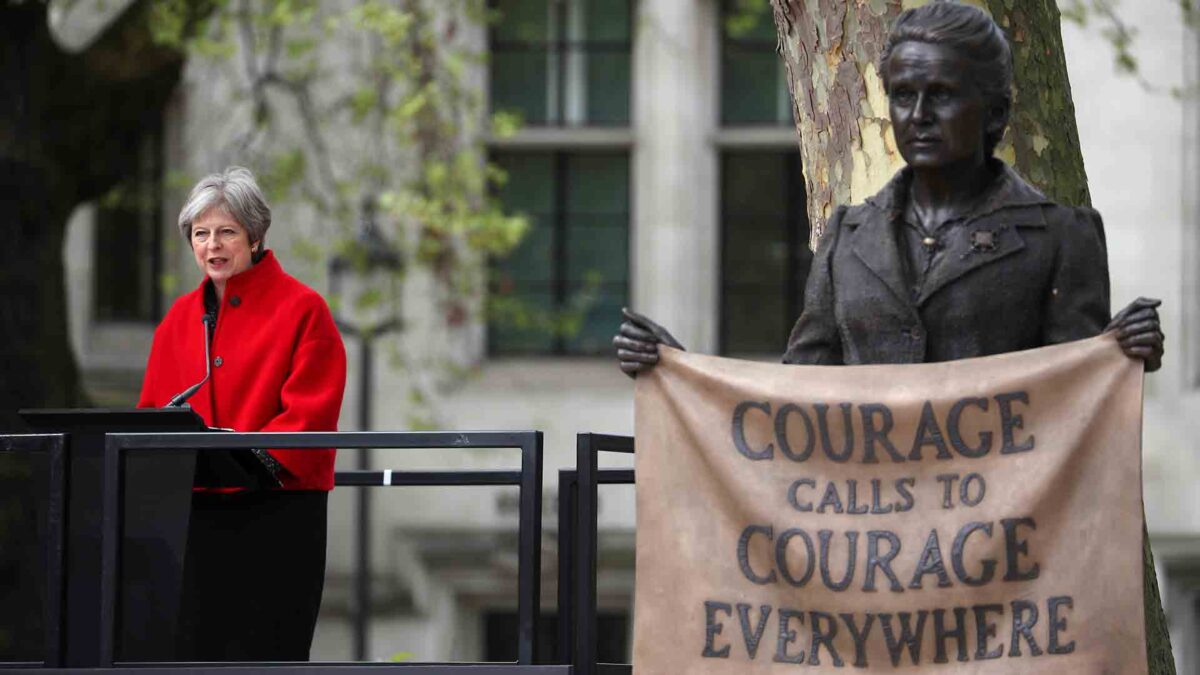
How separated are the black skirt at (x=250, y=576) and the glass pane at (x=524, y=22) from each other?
1038 centimetres

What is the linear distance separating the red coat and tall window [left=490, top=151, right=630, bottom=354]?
33.2 ft

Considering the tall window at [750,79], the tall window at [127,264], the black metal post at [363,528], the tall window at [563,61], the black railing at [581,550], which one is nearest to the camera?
the black railing at [581,550]

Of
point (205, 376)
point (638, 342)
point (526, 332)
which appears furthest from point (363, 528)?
point (638, 342)

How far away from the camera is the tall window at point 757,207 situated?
1700 centimetres

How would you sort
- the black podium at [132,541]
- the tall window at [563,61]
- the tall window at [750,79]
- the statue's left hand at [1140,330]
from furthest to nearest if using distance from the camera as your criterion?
1. the tall window at [563,61]
2. the tall window at [750,79]
3. the black podium at [132,541]
4. the statue's left hand at [1140,330]

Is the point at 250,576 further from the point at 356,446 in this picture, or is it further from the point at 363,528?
the point at 363,528

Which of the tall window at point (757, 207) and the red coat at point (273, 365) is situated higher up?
the tall window at point (757, 207)

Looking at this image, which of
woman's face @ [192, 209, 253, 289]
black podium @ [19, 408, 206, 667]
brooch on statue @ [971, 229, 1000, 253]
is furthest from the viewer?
woman's face @ [192, 209, 253, 289]

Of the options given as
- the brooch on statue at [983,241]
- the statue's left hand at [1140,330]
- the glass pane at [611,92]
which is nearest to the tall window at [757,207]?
the glass pane at [611,92]

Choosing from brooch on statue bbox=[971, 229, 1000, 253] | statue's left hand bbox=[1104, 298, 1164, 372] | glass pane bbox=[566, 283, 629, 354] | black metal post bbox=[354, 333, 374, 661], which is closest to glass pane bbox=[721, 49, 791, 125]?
glass pane bbox=[566, 283, 629, 354]

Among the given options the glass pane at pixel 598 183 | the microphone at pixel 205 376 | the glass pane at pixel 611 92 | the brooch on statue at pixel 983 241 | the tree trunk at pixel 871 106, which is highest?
the glass pane at pixel 611 92

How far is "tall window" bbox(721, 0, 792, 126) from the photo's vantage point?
1697 centimetres

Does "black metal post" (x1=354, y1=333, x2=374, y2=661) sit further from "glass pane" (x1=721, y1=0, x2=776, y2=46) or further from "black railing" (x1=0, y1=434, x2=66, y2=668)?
"black railing" (x1=0, y1=434, x2=66, y2=668)

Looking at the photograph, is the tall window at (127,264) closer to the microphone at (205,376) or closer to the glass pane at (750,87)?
the glass pane at (750,87)
